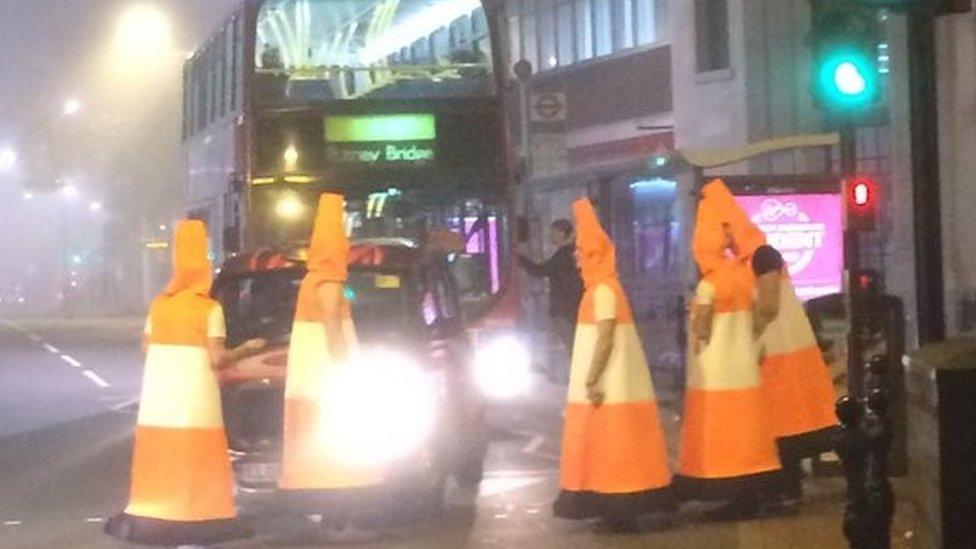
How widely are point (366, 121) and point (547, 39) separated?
23263 mm

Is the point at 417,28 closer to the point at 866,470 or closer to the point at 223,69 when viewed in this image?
the point at 223,69

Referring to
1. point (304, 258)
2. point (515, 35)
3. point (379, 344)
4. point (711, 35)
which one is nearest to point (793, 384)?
point (379, 344)

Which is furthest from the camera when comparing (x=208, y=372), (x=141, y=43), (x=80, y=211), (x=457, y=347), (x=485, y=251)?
(x=80, y=211)

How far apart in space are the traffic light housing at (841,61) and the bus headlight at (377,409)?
9.96 feet

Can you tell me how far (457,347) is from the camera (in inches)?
544

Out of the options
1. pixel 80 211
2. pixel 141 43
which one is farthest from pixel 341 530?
pixel 80 211

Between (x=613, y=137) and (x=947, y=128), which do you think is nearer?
(x=947, y=128)

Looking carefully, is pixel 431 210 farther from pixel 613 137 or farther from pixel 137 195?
pixel 137 195

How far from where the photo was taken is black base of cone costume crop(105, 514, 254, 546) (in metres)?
11.3

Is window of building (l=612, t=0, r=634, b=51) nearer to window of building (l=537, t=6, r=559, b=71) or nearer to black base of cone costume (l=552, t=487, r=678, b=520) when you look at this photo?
window of building (l=537, t=6, r=559, b=71)

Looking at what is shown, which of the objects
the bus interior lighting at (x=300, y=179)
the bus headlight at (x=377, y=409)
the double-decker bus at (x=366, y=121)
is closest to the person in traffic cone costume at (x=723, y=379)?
the bus headlight at (x=377, y=409)

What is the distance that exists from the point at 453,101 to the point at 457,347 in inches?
282

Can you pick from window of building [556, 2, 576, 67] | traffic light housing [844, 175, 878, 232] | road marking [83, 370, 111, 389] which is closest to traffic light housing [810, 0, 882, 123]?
traffic light housing [844, 175, 878, 232]

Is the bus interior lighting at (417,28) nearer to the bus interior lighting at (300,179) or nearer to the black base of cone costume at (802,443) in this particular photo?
the bus interior lighting at (300,179)
